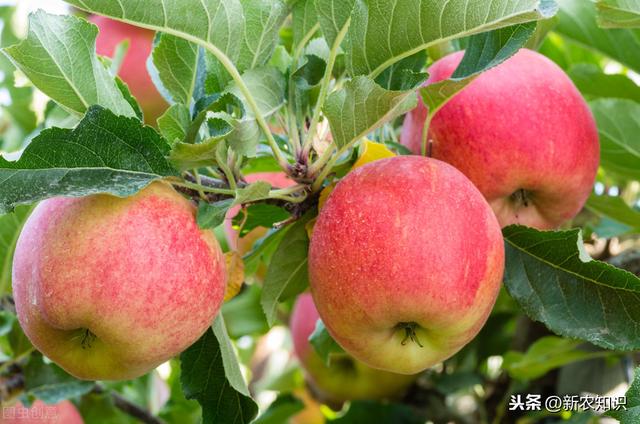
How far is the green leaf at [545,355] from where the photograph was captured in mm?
1944

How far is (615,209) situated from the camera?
1.77m

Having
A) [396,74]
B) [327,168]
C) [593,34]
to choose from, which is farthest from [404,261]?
[593,34]

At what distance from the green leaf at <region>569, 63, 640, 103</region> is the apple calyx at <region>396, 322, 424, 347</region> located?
0.84 metres

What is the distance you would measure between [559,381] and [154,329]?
4.86ft

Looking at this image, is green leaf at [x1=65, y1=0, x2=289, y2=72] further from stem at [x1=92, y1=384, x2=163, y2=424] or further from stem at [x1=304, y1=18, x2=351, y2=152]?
stem at [x1=92, y1=384, x2=163, y2=424]

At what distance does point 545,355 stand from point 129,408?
3.56 feet

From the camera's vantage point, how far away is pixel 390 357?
49.2 inches

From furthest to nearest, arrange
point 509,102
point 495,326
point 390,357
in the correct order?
point 495,326 < point 509,102 < point 390,357

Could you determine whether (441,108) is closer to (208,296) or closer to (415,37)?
(415,37)

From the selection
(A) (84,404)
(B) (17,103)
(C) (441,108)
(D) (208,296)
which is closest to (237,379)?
(D) (208,296)

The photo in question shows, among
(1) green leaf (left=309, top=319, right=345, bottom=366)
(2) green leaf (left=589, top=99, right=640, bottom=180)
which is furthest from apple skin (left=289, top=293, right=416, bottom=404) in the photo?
(2) green leaf (left=589, top=99, right=640, bottom=180)

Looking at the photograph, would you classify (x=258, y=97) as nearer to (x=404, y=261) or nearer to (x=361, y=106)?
(x=361, y=106)

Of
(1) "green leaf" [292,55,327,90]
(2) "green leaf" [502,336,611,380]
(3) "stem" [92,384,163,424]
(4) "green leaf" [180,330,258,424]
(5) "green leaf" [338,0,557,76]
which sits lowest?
(3) "stem" [92,384,163,424]

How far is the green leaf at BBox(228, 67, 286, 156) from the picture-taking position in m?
1.23
